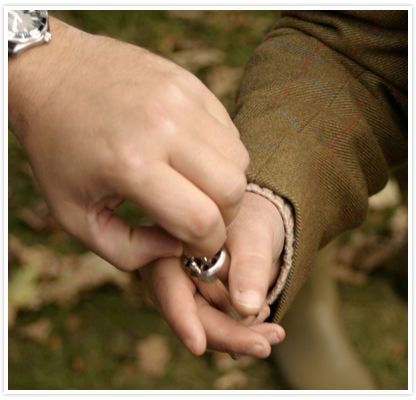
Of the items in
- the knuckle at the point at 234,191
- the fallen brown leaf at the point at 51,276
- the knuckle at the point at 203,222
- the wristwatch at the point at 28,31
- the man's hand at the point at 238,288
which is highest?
the wristwatch at the point at 28,31

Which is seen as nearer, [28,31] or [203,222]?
[203,222]

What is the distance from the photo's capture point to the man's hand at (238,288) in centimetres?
77

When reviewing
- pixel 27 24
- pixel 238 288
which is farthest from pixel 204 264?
pixel 27 24

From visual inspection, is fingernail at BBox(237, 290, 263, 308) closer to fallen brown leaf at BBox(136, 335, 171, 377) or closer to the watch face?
the watch face

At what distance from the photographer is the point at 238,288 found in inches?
30.2

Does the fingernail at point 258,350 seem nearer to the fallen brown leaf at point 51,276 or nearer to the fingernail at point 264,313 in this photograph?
the fingernail at point 264,313

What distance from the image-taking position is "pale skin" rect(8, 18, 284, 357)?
632 millimetres

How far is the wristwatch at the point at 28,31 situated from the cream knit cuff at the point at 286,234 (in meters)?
0.56

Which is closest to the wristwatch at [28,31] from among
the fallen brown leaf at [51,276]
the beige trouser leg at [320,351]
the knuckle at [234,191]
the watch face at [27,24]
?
the watch face at [27,24]

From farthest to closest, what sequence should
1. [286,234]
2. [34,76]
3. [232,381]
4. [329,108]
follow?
[232,381], [329,108], [286,234], [34,76]

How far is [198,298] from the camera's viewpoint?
91 centimetres

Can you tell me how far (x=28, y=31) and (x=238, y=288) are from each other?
0.65 meters

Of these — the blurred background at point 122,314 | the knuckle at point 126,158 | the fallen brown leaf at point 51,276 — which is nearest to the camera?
the knuckle at point 126,158

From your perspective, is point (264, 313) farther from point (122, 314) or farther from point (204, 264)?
point (122, 314)
